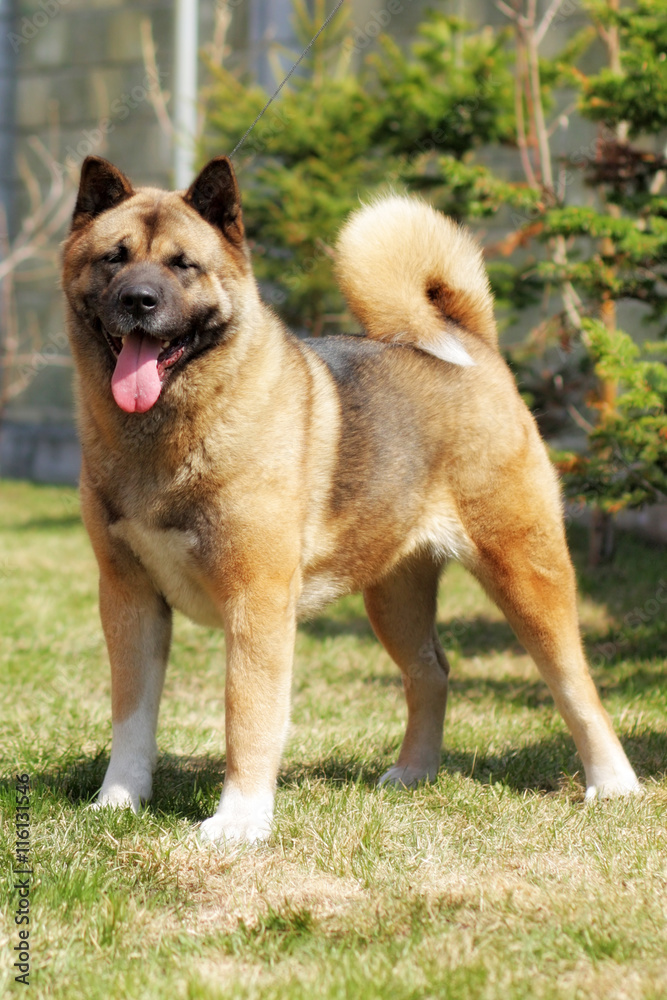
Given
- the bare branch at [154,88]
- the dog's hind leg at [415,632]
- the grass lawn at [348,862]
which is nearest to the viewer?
the grass lawn at [348,862]

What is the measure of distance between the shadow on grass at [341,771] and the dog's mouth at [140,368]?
1143mm

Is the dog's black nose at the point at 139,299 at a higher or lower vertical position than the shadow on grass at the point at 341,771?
higher

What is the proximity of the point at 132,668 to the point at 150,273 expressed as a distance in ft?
3.67

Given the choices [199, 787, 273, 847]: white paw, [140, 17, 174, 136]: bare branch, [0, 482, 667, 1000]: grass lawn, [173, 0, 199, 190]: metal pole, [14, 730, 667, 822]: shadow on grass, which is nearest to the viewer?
[0, 482, 667, 1000]: grass lawn

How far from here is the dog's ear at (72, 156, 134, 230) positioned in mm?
2826

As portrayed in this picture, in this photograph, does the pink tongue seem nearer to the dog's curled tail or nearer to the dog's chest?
the dog's chest

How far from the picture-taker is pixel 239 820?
106 inches

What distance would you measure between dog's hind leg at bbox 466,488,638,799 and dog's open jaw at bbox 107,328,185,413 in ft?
3.72

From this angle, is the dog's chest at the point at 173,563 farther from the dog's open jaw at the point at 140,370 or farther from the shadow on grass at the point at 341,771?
the shadow on grass at the point at 341,771

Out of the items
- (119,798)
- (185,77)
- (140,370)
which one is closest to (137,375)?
(140,370)

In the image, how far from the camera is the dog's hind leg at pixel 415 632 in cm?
354

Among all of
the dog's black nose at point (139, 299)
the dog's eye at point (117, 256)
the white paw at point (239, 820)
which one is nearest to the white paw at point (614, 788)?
the white paw at point (239, 820)

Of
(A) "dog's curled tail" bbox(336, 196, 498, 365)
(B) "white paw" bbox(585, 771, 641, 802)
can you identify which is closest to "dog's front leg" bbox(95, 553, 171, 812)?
(A) "dog's curled tail" bbox(336, 196, 498, 365)

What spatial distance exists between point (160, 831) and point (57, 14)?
12350mm
